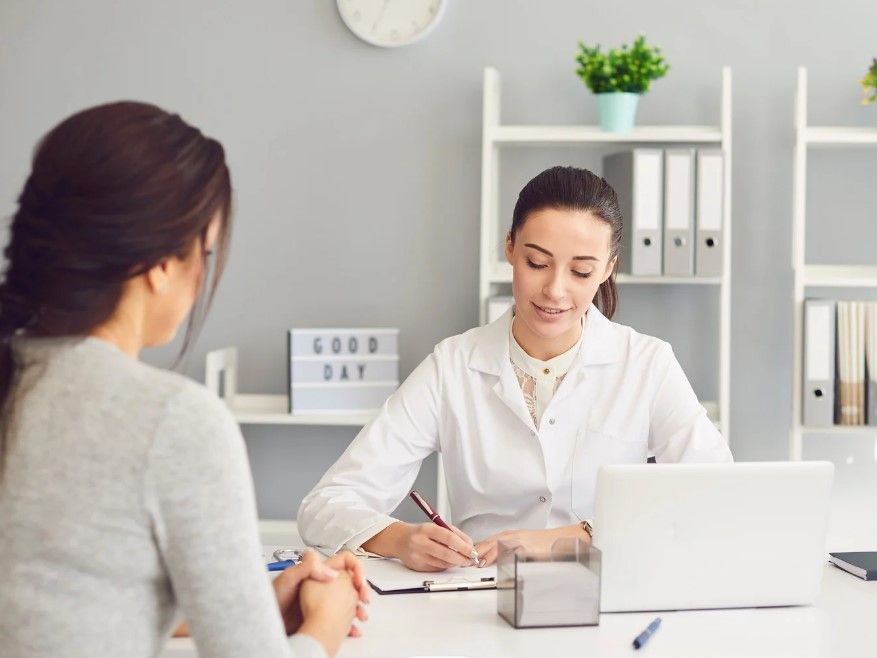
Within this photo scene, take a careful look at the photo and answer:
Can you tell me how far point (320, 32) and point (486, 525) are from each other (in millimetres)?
1803

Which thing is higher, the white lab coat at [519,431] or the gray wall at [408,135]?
the gray wall at [408,135]

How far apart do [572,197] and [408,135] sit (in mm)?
1349

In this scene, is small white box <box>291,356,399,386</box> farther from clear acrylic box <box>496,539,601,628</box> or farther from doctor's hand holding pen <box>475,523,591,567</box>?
clear acrylic box <box>496,539,601,628</box>

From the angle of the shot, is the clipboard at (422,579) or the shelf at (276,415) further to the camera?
the shelf at (276,415)

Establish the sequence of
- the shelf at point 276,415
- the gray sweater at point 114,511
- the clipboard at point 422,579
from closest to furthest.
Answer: the gray sweater at point 114,511, the clipboard at point 422,579, the shelf at point 276,415

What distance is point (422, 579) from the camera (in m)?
1.71

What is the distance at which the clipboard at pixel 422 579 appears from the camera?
65.1 inches

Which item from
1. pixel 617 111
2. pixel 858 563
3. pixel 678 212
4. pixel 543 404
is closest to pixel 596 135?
pixel 617 111

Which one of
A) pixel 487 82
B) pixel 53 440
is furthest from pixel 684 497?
pixel 487 82

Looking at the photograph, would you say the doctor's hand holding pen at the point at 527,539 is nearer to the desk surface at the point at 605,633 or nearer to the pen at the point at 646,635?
the desk surface at the point at 605,633

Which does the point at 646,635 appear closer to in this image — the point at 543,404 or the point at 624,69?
the point at 543,404

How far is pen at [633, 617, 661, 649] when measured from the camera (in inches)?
55.2

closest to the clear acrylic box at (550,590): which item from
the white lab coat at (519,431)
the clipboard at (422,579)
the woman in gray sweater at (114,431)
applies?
the clipboard at (422,579)

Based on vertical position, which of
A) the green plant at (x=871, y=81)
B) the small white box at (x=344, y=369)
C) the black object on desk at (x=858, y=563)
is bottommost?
the black object on desk at (x=858, y=563)
